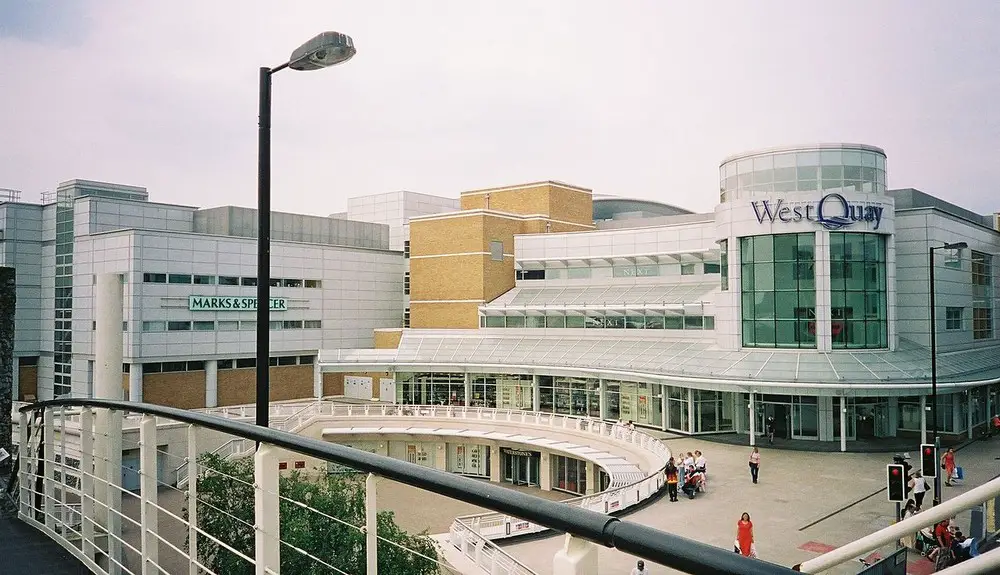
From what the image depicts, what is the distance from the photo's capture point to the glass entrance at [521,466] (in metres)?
35.8

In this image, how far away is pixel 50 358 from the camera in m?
48.7

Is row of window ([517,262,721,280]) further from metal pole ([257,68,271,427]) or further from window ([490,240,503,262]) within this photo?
metal pole ([257,68,271,427])

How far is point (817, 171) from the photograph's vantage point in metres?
34.1

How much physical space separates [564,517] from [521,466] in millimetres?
35422

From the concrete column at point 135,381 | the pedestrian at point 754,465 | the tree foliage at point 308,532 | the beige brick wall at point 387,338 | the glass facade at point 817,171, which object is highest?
the glass facade at point 817,171

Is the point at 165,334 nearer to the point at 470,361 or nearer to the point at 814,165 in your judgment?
the point at 470,361

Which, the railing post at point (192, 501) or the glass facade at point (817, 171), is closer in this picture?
the railing post at point (192, 501)

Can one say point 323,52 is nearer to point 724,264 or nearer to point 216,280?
point 724,264

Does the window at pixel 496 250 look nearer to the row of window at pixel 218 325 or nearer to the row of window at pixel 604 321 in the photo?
the row of window at pixel 604 321

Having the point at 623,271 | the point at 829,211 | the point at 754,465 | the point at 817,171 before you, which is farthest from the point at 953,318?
the point at 754,465

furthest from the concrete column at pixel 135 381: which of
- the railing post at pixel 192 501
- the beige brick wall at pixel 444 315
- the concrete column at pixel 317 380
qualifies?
the railing post at pixel 192 501

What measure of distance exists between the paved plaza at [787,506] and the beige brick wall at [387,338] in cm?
2438

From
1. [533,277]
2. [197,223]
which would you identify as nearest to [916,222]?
[533,277]

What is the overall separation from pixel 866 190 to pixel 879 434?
1128 centimetres
